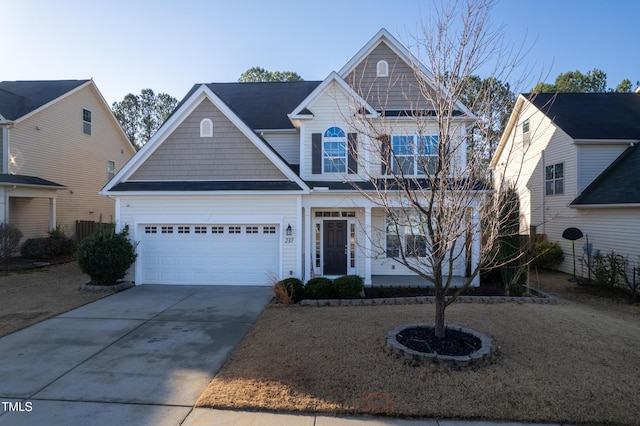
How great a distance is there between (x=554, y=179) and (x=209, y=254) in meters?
15.2

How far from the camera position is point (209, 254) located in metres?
11.7

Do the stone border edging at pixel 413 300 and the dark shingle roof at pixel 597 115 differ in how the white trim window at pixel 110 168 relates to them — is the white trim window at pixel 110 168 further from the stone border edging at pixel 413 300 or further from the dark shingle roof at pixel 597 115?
the dark shingle roof at pixel 597 115

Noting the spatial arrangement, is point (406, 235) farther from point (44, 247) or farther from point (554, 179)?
point (44, 247)

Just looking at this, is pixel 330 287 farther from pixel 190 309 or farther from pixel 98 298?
pixel 98 298

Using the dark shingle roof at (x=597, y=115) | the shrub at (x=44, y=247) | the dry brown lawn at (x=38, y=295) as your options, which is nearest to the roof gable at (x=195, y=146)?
the dry brown lawn at (x=38, y=295)

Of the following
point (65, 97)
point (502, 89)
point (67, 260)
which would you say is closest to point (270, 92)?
point (65, 97)

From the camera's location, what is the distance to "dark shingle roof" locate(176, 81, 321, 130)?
14930 millimetres

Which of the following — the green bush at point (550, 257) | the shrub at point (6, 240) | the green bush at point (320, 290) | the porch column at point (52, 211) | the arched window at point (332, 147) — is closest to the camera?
the green bush at point (320, 290)

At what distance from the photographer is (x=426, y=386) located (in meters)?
4.66

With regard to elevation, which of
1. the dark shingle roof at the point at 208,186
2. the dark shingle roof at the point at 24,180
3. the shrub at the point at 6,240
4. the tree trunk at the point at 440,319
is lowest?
the tree trunk at the point at 440,319

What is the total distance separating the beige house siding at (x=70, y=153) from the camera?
55.3 ft

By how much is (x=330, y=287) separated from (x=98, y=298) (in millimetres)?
6355

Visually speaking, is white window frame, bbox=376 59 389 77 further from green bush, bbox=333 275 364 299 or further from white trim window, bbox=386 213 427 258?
green bush, bbox=333 275 364 299

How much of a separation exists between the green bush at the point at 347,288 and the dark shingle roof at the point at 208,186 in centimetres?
327
